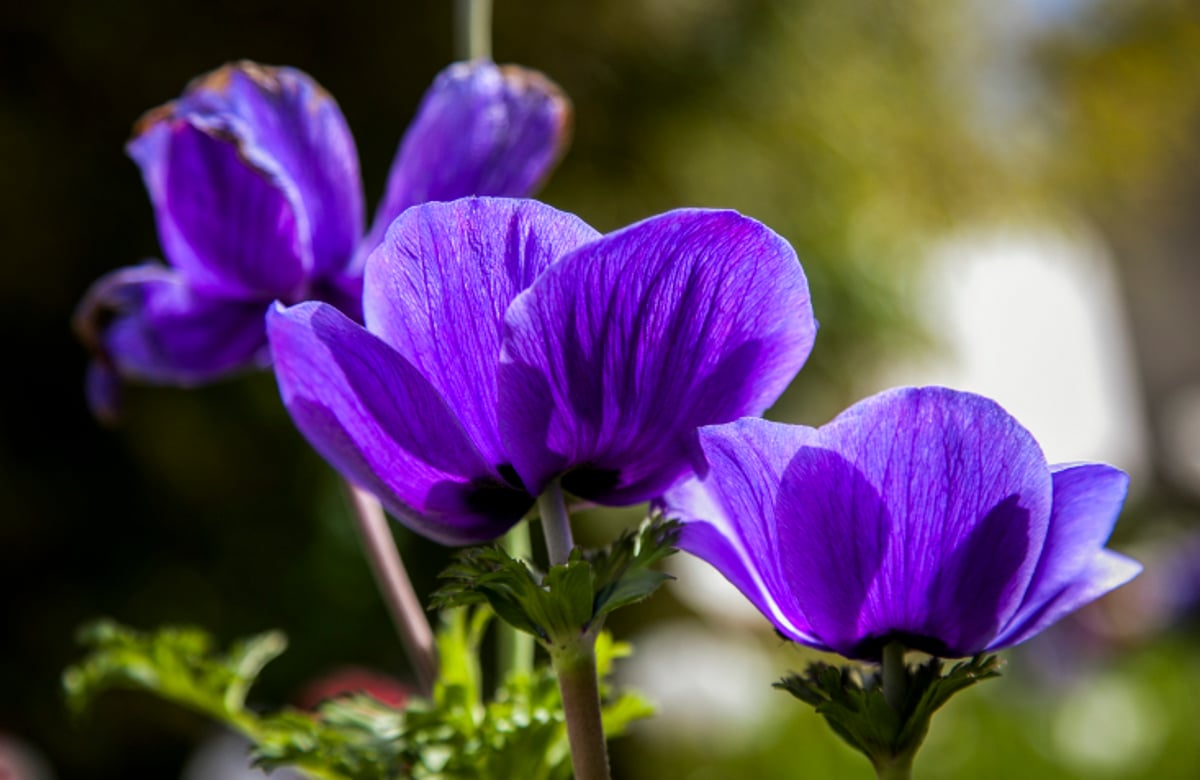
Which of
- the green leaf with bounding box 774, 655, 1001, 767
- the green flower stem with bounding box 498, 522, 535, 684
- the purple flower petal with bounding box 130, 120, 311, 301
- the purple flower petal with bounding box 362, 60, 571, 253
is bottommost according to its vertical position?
the green flower stem with bounding box 498, 522, 535, 684

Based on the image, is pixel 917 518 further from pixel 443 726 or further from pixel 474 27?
pixel 474 27

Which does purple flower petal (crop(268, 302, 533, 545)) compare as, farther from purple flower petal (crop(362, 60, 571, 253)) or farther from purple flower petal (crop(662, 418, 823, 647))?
purple flower petal (crop(362, 60, 571, 253))

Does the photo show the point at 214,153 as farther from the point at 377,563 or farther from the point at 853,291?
the point at 853,291

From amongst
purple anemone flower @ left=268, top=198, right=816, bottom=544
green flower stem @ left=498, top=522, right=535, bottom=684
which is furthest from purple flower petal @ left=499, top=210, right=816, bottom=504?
green flower stem @ left=498, top=522, right=535, bottom=684

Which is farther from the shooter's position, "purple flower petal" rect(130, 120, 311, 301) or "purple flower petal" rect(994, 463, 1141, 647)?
"purple flower petal" rect(130, 120, 311, 301)

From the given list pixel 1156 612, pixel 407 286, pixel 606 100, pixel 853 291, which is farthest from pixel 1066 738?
pixel 407 286

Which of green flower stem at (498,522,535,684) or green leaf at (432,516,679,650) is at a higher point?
green leaf at (432,516,679,650)
